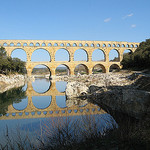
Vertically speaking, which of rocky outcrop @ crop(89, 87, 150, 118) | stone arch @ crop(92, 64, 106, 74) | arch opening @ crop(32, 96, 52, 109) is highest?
stone arch @ crop(92, 64, 106, 74)

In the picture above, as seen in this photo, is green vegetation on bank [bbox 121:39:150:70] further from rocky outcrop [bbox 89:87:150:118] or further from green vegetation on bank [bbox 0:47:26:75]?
green vegetation on bank [bbox 0:47:26:75]

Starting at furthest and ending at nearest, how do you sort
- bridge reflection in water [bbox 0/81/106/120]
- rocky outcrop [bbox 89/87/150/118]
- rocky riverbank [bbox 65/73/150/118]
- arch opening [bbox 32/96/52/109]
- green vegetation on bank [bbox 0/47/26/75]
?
green vegetation on bank [bbox 0/47/26/75] → arch opening [bbox 32/96/52/109] → bridge reflection in water [bbox 0/81/106/120] → rocky riverbank [bbox 65/73/150/118] → rocky outcrop [bbox 89/87/150/118]

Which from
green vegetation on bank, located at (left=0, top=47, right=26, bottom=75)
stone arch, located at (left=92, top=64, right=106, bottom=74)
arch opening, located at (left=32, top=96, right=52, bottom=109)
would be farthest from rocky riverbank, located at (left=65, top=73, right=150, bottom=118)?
stone arch, located at (left=92, top=64, right=106, bottom=74)

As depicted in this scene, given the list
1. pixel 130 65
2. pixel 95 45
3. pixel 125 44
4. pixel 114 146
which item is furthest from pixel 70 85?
pixel 125 44

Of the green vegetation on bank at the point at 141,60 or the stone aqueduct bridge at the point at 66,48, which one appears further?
the stone aqueduct bridge at the point at 66,48

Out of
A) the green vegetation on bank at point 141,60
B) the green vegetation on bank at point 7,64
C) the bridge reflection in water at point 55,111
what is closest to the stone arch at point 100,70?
the green vegetation on bank at point 141,60

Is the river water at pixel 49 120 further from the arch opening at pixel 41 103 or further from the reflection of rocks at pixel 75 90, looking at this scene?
the reflection of rocks at pixel 75 90

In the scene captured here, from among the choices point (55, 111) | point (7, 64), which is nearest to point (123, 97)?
point (55, 111)

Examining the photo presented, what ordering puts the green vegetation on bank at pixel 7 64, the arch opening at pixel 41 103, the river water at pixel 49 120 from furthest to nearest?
the green vegetation on bank at pixel 7 64 < the arch opening at pixel 41 103 < the river water at pixel 49 120

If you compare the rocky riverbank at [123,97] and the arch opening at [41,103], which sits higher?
the rocky riverbank at [123,97]

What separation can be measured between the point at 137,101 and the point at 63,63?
30489 millimetres

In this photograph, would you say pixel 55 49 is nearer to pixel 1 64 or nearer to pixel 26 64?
pixel 26 64

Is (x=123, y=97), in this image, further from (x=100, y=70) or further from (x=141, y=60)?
(x=100, y=70)

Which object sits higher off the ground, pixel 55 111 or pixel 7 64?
pixel 7 64
